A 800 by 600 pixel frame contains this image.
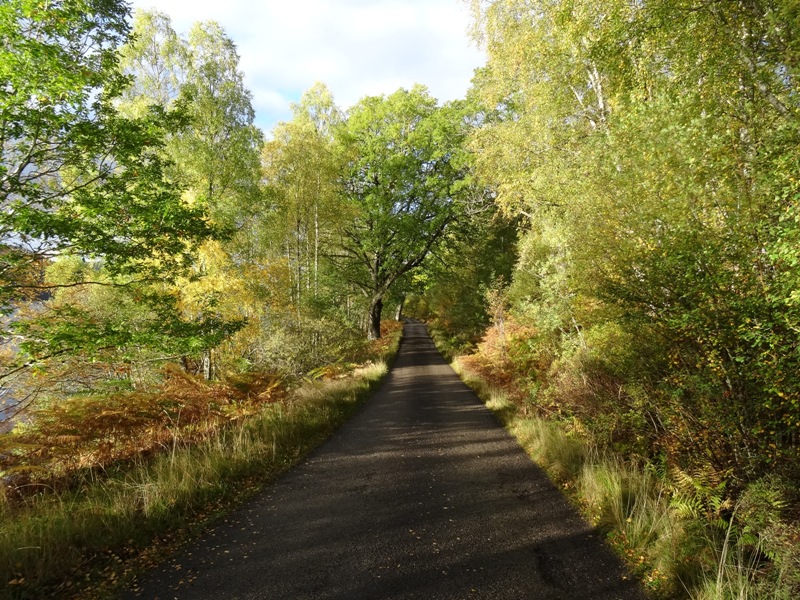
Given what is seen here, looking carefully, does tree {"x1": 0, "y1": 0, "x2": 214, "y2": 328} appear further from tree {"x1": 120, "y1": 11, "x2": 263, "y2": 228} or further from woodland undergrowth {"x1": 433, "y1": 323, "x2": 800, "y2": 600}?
woodland undergrowth {"x1": 433, "y1": 323, "x2": 800, "y2": 600}

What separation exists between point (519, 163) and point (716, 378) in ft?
29.0

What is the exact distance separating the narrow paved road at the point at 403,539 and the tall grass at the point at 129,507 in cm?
55

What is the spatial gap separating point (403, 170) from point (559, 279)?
47.1ft

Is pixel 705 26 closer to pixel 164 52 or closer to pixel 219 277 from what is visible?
pixel 219 277

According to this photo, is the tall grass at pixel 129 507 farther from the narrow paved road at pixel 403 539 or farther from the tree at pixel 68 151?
the tree at pixel 68 151

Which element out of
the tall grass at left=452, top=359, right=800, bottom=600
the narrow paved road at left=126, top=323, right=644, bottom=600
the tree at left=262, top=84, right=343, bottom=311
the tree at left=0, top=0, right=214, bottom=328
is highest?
the tree at left=262, top=84, right=343, bottom=311

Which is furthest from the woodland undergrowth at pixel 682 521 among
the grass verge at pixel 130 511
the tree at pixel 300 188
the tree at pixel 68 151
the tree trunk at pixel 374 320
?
the tree trunk at pixel 374 320

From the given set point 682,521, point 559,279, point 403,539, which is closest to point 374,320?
point 559,279

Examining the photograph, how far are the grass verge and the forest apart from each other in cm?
5

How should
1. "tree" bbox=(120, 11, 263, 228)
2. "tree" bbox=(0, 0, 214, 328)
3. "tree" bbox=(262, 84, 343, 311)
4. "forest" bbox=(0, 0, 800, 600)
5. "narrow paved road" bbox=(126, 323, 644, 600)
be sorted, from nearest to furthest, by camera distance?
"narrow paved road" bbox=(126, 323, 644, 600), "forest" bbox=(0, 0, 800, 600), "tree" bbox=(0, 0, 214, 328), "tree" bbox=(120, 11, 263, 228), "tree" bbox=(262, 84, 343, 311)

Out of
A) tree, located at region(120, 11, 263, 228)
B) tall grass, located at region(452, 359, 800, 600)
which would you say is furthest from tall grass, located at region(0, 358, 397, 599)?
tree, located at region(120, 11, 263, 228)

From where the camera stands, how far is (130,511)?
14.5 feet

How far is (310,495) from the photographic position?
548 cm

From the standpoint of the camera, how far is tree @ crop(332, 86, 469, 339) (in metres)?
20.1
